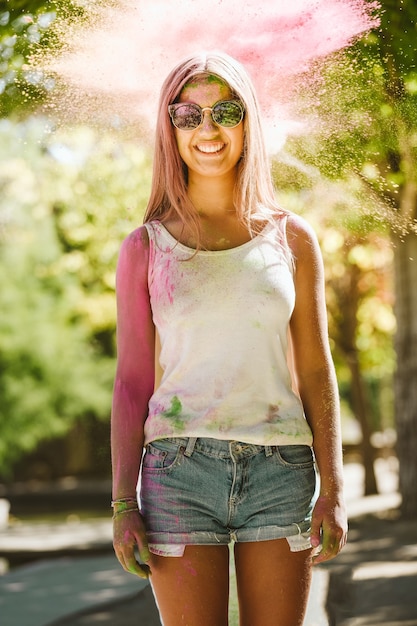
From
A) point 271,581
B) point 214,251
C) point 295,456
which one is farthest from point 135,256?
point 271,581

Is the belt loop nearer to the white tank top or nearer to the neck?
the white tank top

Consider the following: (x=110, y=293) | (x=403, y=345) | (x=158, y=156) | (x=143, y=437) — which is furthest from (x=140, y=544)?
(x=110, y=293)

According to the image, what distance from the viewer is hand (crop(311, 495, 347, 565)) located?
2.35m

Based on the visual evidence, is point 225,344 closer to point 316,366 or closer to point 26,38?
point 316,366

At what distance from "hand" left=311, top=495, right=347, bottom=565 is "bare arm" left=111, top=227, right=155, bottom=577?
44cm

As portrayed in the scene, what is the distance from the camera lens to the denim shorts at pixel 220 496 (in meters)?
2.29

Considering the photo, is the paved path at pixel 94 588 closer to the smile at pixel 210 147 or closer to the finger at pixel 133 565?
the finger at pixel 133 565

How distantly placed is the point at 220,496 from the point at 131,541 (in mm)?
232

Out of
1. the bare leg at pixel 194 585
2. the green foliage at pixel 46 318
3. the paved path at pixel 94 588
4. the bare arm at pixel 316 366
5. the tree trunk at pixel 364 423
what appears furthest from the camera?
the green foliage at pixel 46 318

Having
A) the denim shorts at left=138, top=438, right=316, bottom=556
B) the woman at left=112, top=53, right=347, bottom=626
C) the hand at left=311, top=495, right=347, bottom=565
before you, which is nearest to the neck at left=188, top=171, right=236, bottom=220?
the woman at left=112, top=53, right=347, bottom=626

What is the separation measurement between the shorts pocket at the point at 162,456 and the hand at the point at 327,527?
→ 357mm

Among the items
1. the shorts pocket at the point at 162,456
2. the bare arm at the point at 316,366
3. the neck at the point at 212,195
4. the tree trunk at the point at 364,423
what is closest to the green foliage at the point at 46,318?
the tree trunk at the point at 364,423

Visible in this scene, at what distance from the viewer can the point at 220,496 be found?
7.54ft

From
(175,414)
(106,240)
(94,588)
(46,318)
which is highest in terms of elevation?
(106,240)
